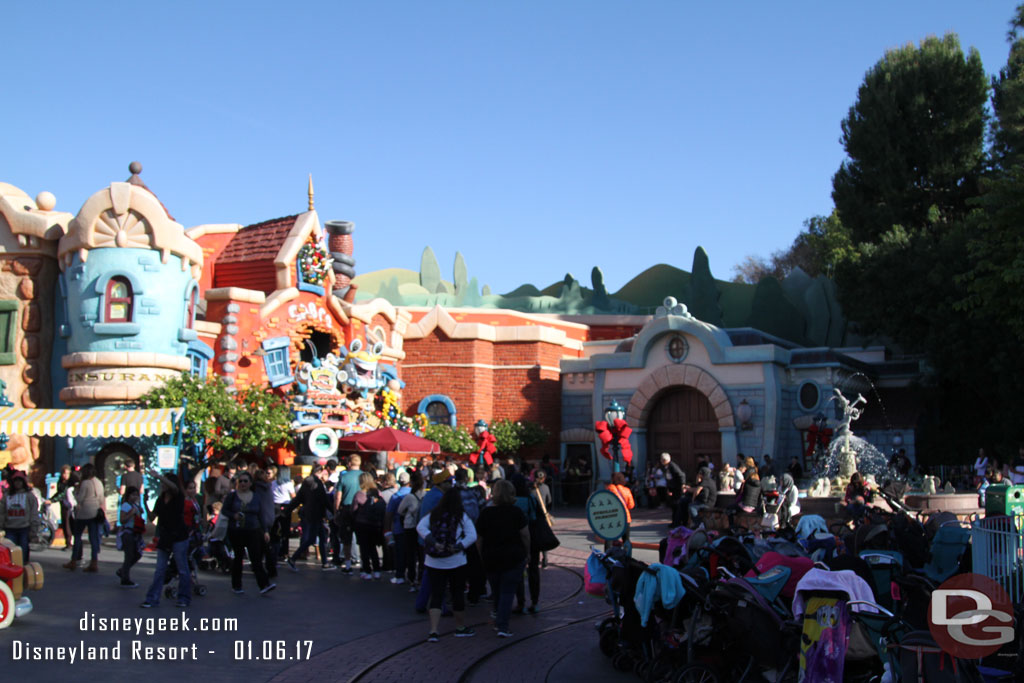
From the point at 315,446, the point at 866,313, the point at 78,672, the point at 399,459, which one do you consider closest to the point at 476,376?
the point at 399,459

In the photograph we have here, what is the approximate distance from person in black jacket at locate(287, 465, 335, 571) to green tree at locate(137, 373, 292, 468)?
6.62 m

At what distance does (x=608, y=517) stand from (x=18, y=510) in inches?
320

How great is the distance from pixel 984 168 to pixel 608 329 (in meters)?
14.4

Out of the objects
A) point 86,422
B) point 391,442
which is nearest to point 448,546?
point 86,422

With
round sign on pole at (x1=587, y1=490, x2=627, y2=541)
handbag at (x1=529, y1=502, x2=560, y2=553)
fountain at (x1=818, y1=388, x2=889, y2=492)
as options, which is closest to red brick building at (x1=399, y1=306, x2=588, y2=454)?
fountain at (x1=818, y1=388, x2=889, y2=492)

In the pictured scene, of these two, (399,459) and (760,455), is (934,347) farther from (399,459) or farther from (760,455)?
(399,459)

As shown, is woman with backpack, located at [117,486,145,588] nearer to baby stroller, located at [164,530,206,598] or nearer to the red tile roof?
baby stroller, located at [164,530,206,598]

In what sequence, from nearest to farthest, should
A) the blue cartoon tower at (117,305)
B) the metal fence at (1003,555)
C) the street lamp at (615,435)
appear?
the metal fence at (1003,555) → the blue cartoon tower at (117,305) → the street lamp at (615,435)

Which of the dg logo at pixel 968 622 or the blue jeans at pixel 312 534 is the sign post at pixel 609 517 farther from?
the blue jeans at pixel 312 534

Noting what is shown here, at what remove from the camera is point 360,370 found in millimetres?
25859

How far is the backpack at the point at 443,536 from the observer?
9734mm

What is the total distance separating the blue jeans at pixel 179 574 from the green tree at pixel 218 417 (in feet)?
33.3

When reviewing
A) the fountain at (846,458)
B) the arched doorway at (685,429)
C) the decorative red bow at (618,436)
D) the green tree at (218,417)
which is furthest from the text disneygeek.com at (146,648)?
the arched doorway at (685,429)

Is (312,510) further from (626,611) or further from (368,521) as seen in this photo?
(626,611)
